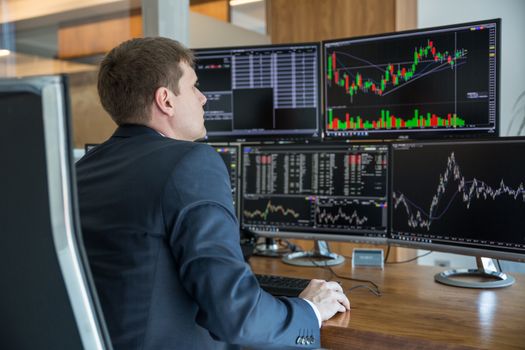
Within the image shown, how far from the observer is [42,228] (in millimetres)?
733

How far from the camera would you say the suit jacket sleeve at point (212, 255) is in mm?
1102

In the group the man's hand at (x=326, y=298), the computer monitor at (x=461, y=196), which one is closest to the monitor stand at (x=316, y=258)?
the computer monitor at (x=461, y=196)

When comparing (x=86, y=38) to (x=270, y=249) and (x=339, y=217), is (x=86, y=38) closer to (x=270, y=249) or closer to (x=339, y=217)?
(x=270, y=249)

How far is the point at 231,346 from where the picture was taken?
4.48 feet

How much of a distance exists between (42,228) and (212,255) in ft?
1.37

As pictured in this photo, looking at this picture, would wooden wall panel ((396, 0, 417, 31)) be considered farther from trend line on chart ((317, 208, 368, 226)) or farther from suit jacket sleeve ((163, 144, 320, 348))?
suit jacket sleeve ((163, 144, 320, 348))

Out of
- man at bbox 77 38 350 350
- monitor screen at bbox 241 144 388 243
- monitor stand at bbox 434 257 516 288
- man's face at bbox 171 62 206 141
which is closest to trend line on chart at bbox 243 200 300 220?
monitor screen at bbox 241 144 388 243

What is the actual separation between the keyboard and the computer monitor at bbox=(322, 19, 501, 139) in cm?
63

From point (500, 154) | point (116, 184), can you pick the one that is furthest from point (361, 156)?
point (116, 184)

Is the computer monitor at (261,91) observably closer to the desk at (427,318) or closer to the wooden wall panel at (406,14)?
the desk at (427,318)

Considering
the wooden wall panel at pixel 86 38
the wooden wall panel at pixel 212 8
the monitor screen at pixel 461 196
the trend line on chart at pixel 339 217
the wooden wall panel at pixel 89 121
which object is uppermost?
the wooden wall panel at pixel 212 8

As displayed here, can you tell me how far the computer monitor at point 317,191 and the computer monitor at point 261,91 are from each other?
0.36 ft

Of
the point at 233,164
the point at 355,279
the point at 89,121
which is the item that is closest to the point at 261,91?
the point at 233,164

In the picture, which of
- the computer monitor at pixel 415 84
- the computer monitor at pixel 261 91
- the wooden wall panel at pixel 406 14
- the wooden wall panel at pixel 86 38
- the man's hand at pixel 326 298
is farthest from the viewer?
the wooden wall panel at pixel 86 38
